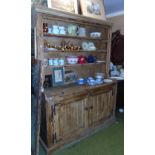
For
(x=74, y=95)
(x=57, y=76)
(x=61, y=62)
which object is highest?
(x=61, y=62)

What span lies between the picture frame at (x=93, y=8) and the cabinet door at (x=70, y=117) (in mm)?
1447

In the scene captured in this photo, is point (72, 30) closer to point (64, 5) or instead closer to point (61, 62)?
point (64, 5)

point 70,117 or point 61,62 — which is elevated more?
point 61,62

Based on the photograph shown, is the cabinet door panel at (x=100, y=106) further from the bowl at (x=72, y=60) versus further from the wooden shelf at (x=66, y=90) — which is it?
the bowl at (x=72, y=60)

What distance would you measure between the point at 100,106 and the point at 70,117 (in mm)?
721

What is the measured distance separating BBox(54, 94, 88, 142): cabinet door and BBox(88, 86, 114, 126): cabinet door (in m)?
0.15

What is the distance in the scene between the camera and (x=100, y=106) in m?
3.14

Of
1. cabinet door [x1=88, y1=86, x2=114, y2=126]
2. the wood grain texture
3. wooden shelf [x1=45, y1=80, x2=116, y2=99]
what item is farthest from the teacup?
cabinet door [x1=88, y1=86, x2=114, y2=126]

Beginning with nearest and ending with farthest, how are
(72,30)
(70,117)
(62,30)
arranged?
(70,117)
(62,30)
(72,30)

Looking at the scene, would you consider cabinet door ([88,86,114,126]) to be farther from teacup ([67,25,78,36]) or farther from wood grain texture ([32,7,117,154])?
teacup ([67,25,78,36])

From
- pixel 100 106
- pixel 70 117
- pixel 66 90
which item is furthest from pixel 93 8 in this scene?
pixel 70 117

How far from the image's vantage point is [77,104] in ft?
A: 8.91

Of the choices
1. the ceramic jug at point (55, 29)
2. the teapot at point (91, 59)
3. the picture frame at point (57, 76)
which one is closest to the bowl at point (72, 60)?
the picture frame at point (57, 76)
